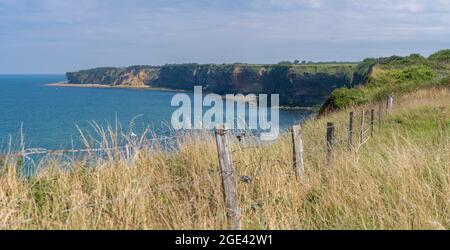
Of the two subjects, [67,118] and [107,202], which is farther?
[67,118]

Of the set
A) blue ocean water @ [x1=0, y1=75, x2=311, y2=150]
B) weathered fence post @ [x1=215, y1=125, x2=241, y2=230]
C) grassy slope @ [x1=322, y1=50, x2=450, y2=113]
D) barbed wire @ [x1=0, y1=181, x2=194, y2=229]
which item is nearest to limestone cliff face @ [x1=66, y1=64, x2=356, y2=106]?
blue ocean water @ [x1=0, y1=75, x2=311, y2=150]

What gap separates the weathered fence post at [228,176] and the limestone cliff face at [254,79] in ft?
275

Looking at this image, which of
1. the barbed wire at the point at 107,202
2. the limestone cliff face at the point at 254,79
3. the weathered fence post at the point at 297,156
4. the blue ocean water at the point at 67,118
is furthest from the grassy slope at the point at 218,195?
the limestone cliff face at the point at 254,79

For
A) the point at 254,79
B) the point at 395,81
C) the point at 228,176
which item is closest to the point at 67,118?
the point at 395,81

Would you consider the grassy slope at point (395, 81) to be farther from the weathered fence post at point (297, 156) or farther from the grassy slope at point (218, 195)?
the grassy slope at point (218, 195)

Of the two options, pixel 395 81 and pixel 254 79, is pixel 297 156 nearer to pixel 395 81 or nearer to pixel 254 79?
pixel 395 81

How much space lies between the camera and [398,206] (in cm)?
491

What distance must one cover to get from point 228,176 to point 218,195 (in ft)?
2.38

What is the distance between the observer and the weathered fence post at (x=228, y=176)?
4.45 m

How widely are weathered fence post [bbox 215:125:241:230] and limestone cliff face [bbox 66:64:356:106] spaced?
275ft

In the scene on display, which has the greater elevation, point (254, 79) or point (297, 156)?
point (297, 156)

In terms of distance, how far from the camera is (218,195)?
521cm
